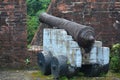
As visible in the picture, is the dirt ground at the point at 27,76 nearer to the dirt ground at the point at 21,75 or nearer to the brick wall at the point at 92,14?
the dirt ground at the point at 21,75

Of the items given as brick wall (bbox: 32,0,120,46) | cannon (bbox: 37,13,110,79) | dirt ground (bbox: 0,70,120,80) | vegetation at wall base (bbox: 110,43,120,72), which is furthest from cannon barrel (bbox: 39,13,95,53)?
brick wall (bbox: 32,0,120,46)

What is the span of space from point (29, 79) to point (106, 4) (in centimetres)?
262

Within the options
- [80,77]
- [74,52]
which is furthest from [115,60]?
[74,52]

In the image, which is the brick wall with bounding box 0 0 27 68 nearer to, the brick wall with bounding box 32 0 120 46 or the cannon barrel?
the brick wall with bounding box 32 0 120 46

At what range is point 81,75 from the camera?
789 cm

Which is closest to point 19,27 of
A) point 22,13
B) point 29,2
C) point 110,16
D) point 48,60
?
point 22,13

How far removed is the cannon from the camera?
7410mm

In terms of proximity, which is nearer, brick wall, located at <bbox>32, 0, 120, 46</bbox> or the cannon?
the cannon

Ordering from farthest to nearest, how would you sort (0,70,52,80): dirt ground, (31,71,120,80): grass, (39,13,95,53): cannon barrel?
(0,70,52,80): dirt ground, (31,71,120,80): grass, (39,13,95,53): cannon barrel

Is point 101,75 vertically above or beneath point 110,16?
beneath

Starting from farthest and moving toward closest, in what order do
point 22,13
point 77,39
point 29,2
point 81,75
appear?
point 29,2
point 22,13
point 81,75
point 77,39

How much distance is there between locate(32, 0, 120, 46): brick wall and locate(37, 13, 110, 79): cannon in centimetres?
127

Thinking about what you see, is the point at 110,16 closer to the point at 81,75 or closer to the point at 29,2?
the point at 81,75

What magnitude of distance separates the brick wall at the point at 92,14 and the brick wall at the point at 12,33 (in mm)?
420
